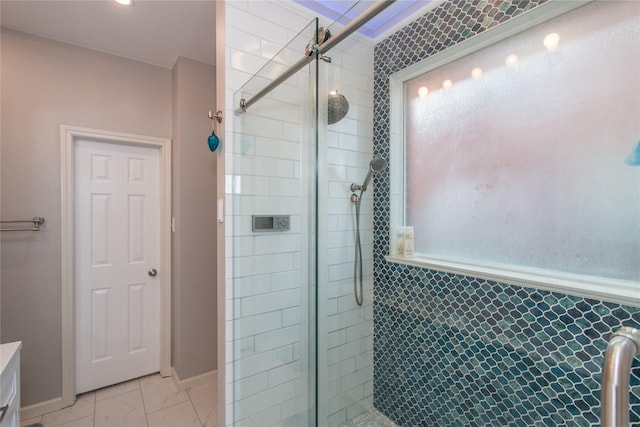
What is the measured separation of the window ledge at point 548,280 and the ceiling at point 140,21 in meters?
1.36

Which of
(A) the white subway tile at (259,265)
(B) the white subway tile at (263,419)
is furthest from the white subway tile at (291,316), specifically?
(B) the white subway tile at (263,419)

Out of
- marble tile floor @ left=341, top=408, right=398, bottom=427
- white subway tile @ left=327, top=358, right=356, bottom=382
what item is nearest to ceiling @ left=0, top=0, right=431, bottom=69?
white subway tile @ left=327, top=358, right=356, bottom=382

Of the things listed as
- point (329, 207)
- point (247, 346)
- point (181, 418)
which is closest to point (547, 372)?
point (329, 207)

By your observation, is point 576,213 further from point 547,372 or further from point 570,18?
point 570,18

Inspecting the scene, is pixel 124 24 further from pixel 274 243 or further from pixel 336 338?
pixel 336 338

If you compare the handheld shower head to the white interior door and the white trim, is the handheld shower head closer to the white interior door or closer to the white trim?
the white trim

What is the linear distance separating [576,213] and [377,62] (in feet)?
4.08

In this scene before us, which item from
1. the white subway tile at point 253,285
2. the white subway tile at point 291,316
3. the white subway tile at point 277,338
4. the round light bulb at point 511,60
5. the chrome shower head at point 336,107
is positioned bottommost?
the white subway tile at point 277,338

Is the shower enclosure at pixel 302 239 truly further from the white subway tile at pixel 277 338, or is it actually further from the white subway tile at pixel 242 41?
the white subway tile at pixel 242 41

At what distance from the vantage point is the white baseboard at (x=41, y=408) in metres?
1.90

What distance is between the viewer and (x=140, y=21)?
1886 millimetres

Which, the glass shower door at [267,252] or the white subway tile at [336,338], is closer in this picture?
the white subway tile at [336,338]

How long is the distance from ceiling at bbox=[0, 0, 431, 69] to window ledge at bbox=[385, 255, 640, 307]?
1357 millimetres

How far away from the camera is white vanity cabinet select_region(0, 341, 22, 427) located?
109 cm
